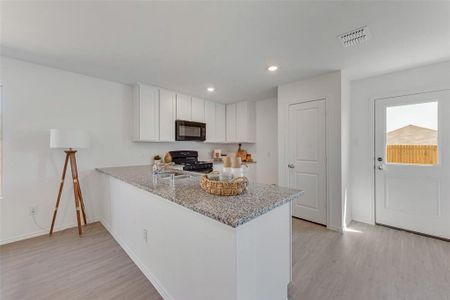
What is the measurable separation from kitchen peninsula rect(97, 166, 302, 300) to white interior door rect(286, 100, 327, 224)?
167 cm

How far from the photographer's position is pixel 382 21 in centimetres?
160

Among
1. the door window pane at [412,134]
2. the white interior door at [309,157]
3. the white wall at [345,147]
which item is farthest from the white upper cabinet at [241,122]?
the door window pane at [412,134]

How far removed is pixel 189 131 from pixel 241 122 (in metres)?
1.35

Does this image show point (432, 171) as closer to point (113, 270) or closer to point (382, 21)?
point (382, 21)

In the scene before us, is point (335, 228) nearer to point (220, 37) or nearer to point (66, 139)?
point (220, 37)

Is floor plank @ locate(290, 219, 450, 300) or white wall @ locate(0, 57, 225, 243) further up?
white wall @ locate(0, 57, 225, 243)

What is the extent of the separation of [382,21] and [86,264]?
3665 mm

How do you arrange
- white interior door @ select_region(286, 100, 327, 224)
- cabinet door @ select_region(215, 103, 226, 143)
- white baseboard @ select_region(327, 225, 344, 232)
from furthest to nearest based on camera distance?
Answer: cabinet door @ select_region(215, 103, 226, 143), white interior door @ select_region(286, 100, 327, 224), white baseboard @ select_region(327, 225, 344, 232)

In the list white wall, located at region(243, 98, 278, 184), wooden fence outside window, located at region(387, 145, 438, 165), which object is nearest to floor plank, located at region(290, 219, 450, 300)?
wooden fence outside window, located at region(387, 145, 438, 165)

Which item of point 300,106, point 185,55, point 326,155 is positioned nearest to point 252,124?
point 300,106

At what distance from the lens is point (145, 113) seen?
3258 mm

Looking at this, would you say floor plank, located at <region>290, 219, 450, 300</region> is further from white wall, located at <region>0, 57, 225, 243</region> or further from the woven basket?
white wall, located at <region>0, 57, 225, 243</region>

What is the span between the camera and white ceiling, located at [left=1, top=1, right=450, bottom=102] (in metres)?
1.46

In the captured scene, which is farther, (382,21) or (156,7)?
(382,21)
